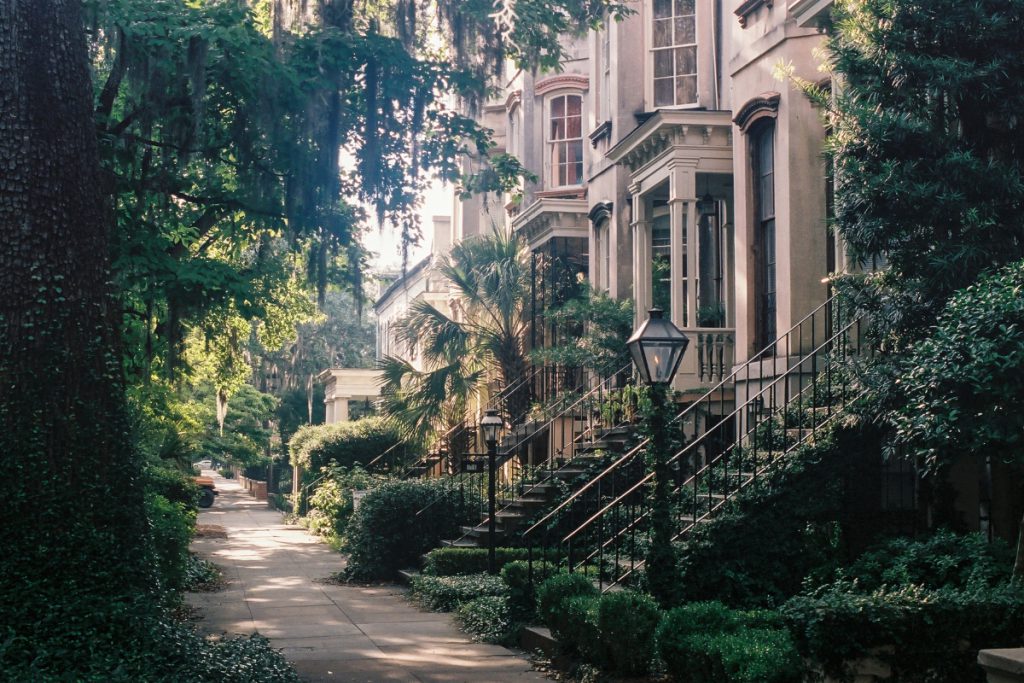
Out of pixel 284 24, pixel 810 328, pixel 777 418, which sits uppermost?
pixel 284 24

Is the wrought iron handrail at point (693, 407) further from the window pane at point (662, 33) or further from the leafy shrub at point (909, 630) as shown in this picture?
the window pane at point (662, 33)

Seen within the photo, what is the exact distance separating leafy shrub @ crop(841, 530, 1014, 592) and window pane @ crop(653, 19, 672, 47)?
1146 centimetres

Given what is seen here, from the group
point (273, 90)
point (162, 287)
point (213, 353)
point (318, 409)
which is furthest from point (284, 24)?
point (318, 409)

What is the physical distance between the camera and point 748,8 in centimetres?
1578

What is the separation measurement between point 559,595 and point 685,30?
12114 mm

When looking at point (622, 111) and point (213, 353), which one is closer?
point (622, 111)

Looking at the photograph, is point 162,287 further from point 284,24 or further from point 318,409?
point 318,409

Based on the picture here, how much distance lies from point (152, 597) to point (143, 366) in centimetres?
731

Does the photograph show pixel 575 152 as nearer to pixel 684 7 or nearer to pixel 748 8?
pixel 684 7

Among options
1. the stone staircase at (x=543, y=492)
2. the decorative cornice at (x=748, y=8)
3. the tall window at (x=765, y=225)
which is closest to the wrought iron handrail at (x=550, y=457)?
the stone staircase at (x=543, y=492)

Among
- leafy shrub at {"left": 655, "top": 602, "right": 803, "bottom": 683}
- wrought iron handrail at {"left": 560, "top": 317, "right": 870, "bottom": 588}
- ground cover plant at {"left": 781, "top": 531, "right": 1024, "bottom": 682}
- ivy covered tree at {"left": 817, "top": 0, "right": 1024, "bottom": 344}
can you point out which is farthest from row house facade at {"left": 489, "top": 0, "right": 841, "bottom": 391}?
ground cover plant at {"left": 781, "top": 531, "right": 1024, "bottom": 682}

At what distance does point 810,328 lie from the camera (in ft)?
46.8

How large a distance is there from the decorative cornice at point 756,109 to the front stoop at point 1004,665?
10.1 meters

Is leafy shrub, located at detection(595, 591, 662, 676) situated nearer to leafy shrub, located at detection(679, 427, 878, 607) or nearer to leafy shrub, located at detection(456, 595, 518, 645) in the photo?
leafy shrub, located at detection(679, 427, 878, 607)
